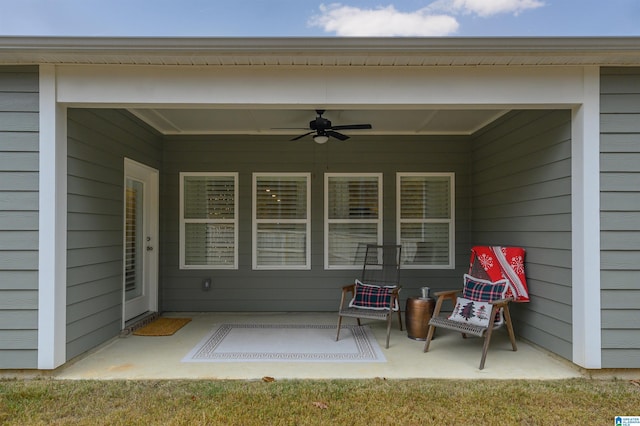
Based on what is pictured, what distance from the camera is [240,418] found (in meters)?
2.50

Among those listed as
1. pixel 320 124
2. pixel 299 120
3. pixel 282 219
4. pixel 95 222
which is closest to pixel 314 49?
pixel 320 124

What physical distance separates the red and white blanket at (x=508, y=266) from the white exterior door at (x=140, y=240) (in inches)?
157

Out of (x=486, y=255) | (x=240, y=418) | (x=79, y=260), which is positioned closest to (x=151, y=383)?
(x=240, y=418)

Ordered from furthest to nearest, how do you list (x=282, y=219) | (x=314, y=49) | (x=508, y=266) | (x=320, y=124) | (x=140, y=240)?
(x=282, y=219) < (x=140, y=240) < (x=320, y=124) < (x=508, y=266) < (x=314, y=49)

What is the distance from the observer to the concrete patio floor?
3.24 metres

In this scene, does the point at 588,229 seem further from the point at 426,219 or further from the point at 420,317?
the point at 426,219

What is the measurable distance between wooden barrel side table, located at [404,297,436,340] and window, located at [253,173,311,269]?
1806mm

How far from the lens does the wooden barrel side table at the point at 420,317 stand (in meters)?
4.16

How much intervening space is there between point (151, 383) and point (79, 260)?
4.24 feet

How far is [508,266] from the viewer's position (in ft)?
13.6

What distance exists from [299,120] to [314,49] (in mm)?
1998

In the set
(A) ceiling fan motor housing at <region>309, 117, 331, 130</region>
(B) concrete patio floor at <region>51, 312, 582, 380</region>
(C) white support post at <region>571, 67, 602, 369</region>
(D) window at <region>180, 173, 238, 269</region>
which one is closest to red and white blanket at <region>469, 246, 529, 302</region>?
(B) concrete patio floor at <region>51, 312, 582, 380</region>

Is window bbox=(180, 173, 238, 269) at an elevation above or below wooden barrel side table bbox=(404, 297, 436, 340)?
above

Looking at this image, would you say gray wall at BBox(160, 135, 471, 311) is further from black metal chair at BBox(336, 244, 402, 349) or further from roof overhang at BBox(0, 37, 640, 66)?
roof overhang at BBox(0, 37, 640, 66)
